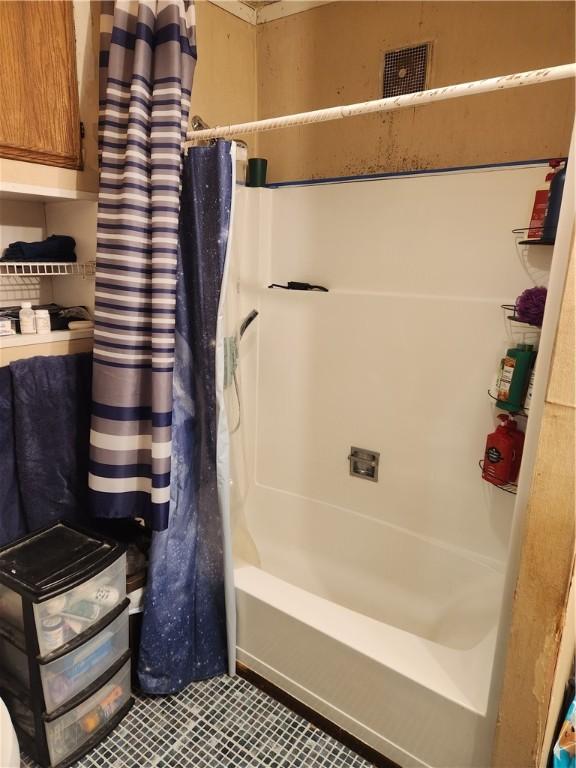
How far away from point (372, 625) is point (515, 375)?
3.04ft

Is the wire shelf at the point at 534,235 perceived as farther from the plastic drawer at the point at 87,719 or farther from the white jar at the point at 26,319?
the plastic drawer at the point at 87,719

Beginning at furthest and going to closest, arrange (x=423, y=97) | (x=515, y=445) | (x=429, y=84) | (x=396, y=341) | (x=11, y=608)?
(x=396, y=341) < (x=429, y=84) < (x=515, y=445) < (x=11, y=608) < (x=423, y=97)

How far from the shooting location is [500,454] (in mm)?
1694

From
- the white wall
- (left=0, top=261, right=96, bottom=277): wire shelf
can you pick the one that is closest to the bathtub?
the white wall

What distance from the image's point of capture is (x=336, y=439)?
2.19 meters

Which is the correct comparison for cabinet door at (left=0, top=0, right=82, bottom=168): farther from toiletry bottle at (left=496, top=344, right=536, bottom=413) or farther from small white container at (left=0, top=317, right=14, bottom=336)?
toiletry bottle at (left=496, top=344, right=536, bottom=413)

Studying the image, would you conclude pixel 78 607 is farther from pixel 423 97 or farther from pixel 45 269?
pixel 423 97

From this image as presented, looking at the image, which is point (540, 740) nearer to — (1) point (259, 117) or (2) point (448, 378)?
(2) point (448, 378)

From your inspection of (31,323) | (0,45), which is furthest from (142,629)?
(0,45)

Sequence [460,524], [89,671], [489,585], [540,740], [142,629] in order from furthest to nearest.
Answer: [460,524] < [489,585] < [142,629] < [89,671] < [540,740]

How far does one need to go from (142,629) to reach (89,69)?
175 cm

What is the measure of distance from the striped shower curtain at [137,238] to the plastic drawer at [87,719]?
50 centimetres

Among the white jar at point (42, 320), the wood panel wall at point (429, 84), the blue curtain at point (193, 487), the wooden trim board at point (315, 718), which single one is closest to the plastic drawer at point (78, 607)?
the blue curtain at point (193, 487)

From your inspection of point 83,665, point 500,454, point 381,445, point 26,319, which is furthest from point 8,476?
point 500,454
